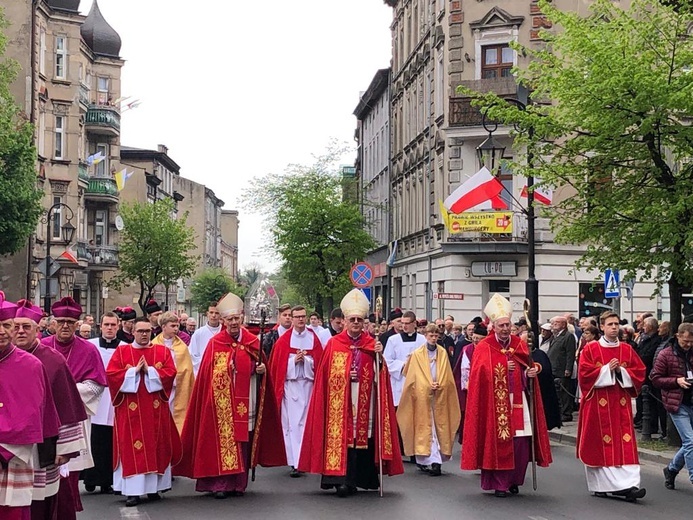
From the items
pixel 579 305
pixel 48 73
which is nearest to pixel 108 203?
pixel 48 73

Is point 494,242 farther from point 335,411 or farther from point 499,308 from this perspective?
point 335,411

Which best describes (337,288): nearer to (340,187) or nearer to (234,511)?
(340,187)

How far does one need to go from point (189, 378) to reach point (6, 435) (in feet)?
25.3

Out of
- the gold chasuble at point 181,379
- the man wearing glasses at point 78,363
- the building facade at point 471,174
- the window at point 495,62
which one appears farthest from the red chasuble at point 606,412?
the window at point 495,62

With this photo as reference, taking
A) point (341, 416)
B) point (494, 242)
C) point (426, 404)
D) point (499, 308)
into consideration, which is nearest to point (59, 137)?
point (494, 242)

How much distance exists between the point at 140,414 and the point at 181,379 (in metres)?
2.64

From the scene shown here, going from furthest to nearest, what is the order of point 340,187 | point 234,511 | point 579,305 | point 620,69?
point 340,187 < point 579,305 < point 620,69 < point 234,511

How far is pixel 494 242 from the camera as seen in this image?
37469 mm

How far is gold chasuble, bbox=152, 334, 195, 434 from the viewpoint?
49.7 feet

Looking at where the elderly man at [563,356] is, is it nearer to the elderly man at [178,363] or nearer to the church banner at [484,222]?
the elderly man at [178,363]

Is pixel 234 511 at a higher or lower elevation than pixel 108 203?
lower

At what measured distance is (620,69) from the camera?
688 inches

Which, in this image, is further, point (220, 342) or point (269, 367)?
point (269, 367)

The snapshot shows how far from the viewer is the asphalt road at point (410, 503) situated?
1184 centimetres
